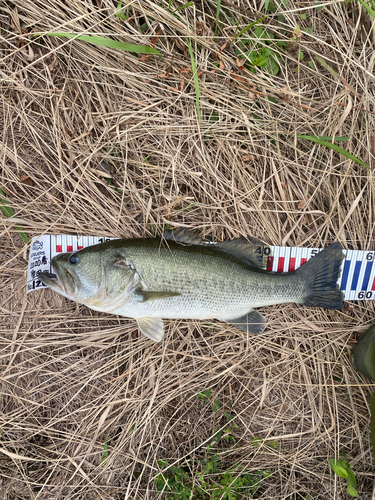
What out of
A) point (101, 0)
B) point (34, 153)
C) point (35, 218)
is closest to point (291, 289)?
point (35, 218)

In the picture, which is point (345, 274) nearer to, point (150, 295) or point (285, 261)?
point (285, 261)

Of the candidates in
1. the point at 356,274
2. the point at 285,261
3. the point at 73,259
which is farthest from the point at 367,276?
the point at 73,259

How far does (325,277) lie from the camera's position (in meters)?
3.10

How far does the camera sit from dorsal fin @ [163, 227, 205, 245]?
116 inches

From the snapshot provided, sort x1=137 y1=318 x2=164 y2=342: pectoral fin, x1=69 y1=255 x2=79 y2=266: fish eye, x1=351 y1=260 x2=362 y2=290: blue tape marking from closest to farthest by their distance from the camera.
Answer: x1=69 y1=255 x2=79 y2=266: fish eye < x1=137 y1=318 x2=164 y2=342: pectoral fin < x1=351 y1=260 x2=362 y2=290: blue tape marking

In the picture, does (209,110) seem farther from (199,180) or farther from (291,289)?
(291,289)

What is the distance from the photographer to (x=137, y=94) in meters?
Result: 3.03

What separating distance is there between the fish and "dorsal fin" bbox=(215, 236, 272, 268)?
10 millimetres

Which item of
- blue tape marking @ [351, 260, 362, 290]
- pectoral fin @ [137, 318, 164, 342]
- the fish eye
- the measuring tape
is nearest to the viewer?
the fish eye

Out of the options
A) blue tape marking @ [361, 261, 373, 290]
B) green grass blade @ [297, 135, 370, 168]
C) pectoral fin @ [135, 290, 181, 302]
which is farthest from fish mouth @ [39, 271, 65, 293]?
blue tape marking @ [361, 261, 373, 290]

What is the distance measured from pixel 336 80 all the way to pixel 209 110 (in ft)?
4.51

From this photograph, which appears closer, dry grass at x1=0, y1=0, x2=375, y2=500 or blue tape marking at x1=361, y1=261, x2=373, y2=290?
dry grass at x1=0, y1=0, x2=375, y2=500

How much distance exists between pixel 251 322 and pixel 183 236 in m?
1.13

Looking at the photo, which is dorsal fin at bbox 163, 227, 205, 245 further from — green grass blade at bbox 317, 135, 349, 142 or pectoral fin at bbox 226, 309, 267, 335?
green grass blade at bbox 317, 135, 349, 142
